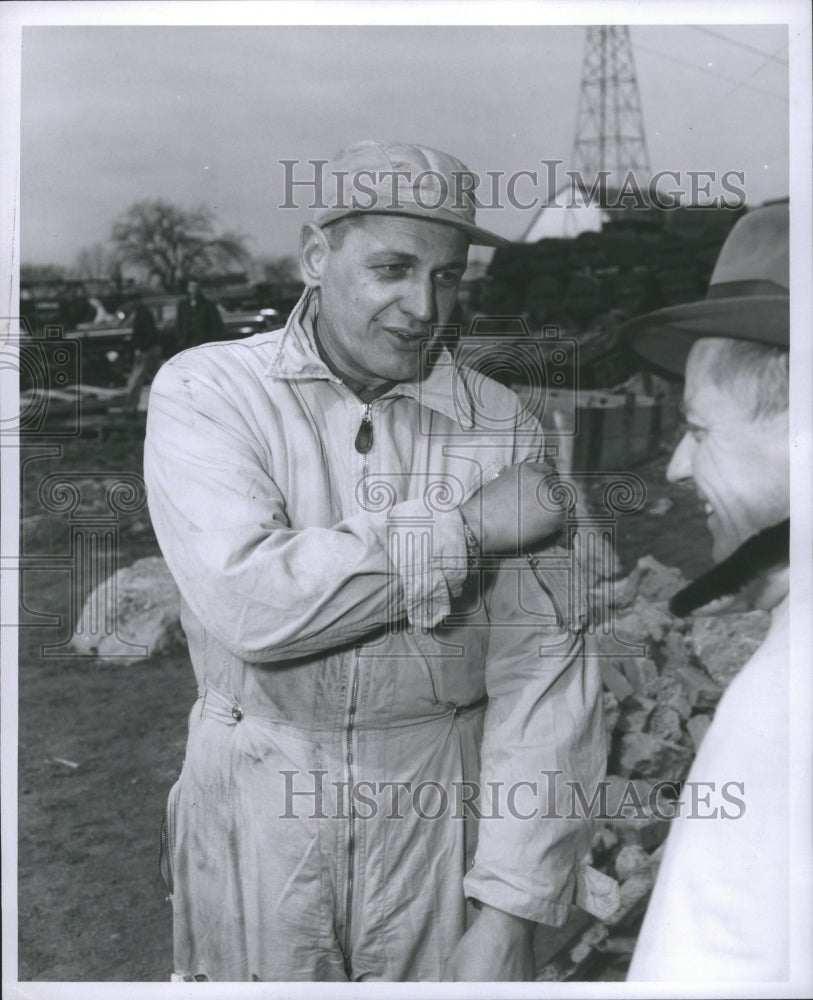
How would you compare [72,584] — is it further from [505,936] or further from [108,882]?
[505,936]

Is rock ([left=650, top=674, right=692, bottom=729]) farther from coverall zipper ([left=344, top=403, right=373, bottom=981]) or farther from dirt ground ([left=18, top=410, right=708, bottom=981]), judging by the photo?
coverall zipper ([left=344, top=403, right=373, bottom=981])

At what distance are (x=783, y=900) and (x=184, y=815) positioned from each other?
54.2 inches

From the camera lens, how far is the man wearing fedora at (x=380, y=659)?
2141mm

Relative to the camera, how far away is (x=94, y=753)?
2.44 metres

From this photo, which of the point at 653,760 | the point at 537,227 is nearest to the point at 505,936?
the point at 653,760

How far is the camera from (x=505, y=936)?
2205 millimetres

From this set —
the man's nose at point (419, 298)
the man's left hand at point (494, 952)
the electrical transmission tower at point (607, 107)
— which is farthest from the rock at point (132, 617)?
the electrical transmission tower at point (607, 107)

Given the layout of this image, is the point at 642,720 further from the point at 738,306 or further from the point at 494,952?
the point at 738,306

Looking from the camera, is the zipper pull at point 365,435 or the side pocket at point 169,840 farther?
the side pocket at point 169,840

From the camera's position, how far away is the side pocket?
2.33m

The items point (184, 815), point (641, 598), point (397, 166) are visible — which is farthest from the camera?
point (641, 598)

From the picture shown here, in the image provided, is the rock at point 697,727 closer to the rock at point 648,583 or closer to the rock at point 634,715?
the rock at point 634,715

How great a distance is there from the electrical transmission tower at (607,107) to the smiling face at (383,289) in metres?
0.42

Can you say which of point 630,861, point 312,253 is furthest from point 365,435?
point 630,861
